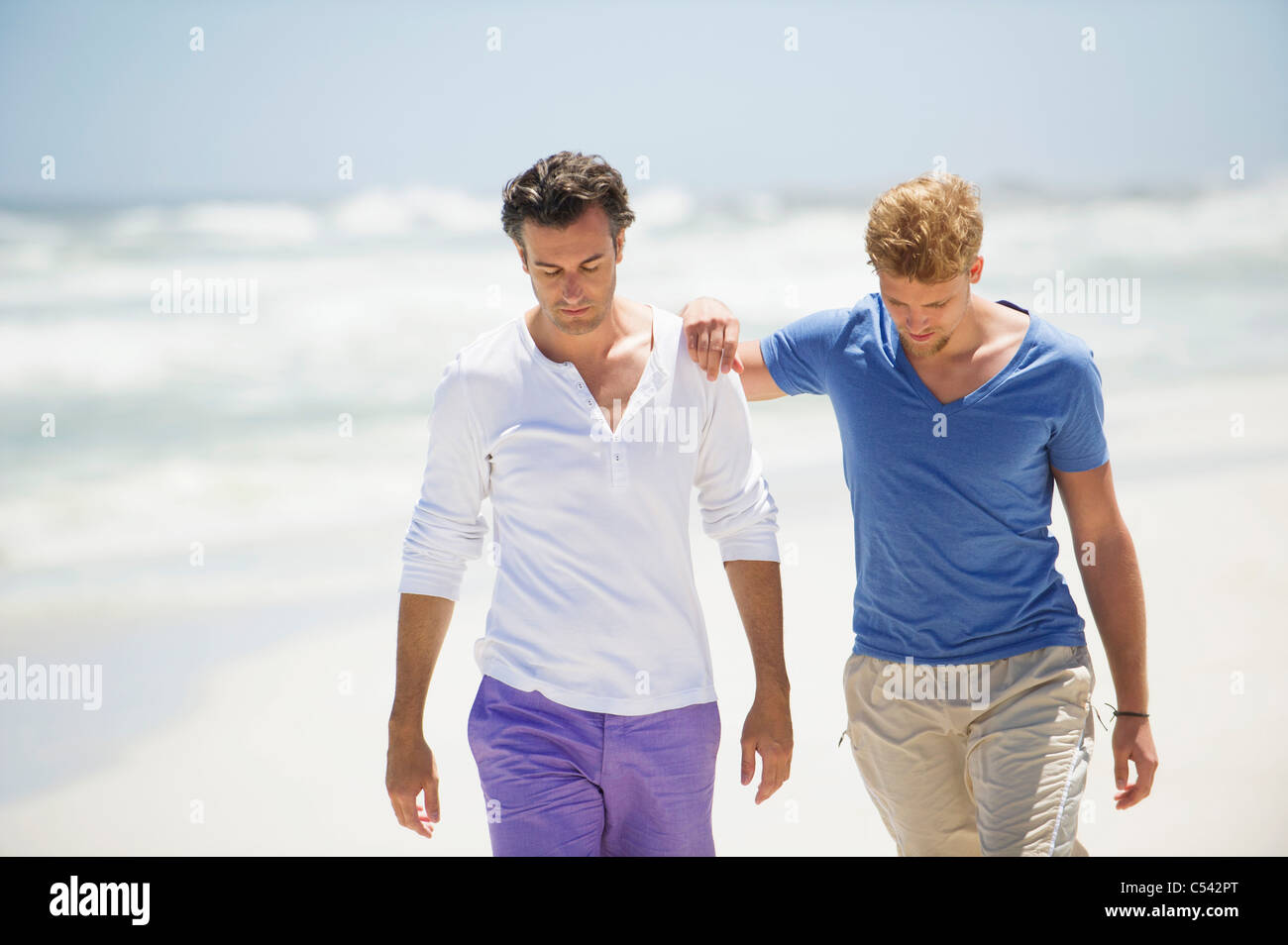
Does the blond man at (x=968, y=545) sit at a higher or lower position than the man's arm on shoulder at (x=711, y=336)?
lower

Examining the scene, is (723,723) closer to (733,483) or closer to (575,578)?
(733,483)

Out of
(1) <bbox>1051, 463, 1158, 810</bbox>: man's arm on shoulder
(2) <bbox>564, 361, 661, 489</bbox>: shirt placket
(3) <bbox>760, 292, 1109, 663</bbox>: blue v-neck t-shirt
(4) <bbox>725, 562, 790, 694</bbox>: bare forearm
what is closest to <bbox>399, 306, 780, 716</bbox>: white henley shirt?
(2) <bbox>564, 361, 661, 489</bbox>: shirt placket

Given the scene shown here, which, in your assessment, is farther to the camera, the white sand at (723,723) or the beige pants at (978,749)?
the white sand at (723,723)

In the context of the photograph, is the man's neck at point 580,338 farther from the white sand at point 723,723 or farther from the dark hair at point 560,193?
the white sand at point 723,723

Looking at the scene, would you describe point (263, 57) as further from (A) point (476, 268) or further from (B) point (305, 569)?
(B) point (305, 569)

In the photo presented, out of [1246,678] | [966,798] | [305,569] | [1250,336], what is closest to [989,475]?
[966,798]

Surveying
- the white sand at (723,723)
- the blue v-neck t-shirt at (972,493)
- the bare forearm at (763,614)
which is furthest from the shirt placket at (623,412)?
the white sand at (723,723)

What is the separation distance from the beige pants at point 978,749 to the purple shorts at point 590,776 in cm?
39

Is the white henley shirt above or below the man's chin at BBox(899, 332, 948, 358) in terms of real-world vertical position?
below

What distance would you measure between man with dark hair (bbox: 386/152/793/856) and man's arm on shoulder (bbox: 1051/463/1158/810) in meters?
0.65

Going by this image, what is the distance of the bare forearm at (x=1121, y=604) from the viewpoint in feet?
8.12

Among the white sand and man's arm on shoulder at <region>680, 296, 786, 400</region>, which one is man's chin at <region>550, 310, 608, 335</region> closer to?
man's arm on shoulder at <region>680, 296, 786, 400</region>

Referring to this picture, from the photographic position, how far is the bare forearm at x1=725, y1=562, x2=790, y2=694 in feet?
7.97

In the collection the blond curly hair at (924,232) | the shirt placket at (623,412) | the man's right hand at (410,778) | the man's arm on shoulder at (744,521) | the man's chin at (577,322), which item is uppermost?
the blond curly hair at (924,232)
